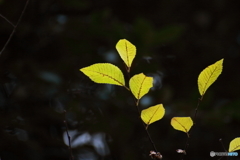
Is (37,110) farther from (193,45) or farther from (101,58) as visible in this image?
(193,45)

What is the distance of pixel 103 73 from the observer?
0.39 meters

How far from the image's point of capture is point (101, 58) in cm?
105

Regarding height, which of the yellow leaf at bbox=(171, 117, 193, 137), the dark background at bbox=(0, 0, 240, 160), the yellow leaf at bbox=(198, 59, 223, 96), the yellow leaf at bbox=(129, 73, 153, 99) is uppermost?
the yellow leaf at bbox=(198, 59, 223, 96)

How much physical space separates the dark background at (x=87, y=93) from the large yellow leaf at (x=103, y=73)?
60 cm

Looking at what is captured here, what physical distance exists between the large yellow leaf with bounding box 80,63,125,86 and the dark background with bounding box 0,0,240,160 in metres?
0.60

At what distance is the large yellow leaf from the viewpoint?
15.3 inches

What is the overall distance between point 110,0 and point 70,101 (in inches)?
17.0

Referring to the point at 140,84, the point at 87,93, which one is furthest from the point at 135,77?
the point at 87,93

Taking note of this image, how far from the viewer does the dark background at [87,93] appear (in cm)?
98

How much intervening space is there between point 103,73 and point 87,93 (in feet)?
2.20

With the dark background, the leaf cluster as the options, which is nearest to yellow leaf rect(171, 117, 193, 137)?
the leaf cluster

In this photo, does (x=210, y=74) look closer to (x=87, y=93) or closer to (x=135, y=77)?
(x=135, y=77)

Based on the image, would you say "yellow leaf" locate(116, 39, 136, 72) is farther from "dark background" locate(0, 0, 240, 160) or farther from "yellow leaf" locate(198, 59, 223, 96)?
"dark background" locate(0, 0, 240, 160)

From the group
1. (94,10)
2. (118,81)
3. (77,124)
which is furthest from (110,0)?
(118,81)
